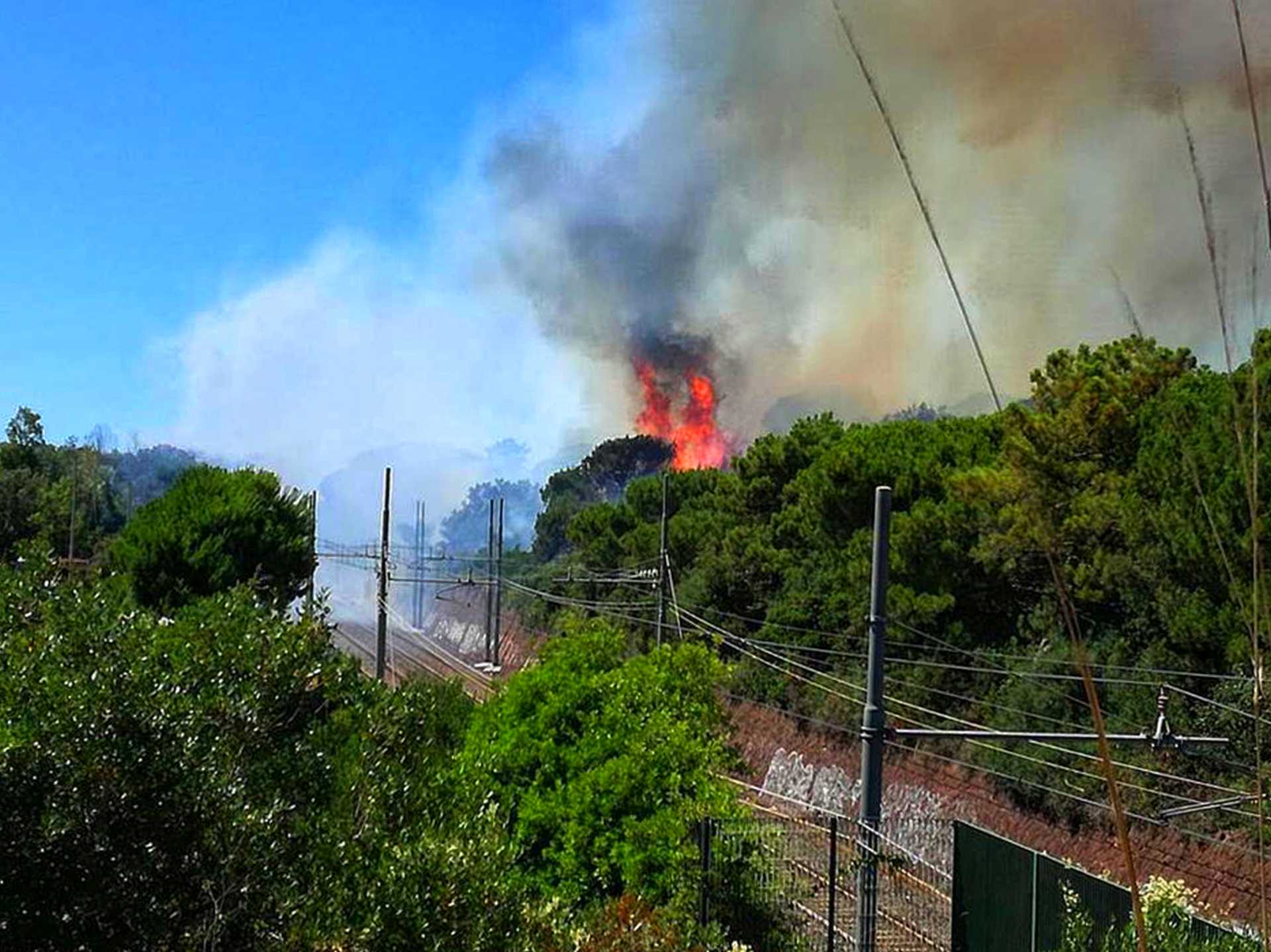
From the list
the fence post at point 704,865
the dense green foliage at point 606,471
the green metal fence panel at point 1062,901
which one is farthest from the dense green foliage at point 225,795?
the dense green foliage at point 606,471

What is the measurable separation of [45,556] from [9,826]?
2.16m

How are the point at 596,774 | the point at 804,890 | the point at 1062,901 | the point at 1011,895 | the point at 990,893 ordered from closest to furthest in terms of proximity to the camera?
the point at 596,774, the point at 1062,901, the point at 1011,895, the point at 990,893, the point at 804,890

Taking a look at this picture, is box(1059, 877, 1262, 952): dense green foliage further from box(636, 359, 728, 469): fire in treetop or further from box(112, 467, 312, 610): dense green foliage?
box(636, 359, 728, 469): fire in treetop

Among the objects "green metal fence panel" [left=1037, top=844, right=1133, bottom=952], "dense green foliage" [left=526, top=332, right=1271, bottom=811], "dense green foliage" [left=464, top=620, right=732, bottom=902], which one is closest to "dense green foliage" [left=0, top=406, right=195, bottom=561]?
"dense green foliage" [left=526, top=332, right=1271, bottom=811]

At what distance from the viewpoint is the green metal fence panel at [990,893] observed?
1262 cm

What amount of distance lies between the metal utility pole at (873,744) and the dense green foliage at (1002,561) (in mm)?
2094

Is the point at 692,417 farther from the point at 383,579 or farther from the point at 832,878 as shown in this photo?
the point at 832,878

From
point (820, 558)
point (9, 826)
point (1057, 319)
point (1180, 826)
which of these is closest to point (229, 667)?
point (9, 826)

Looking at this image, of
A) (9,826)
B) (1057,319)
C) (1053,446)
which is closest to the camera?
(9,826)

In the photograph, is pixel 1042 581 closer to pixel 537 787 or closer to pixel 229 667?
pixel 537 787

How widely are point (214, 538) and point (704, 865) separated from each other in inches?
712

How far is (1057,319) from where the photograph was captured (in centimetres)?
2981

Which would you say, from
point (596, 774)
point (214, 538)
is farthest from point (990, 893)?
point (214, 538)

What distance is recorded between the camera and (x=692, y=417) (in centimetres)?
7600
